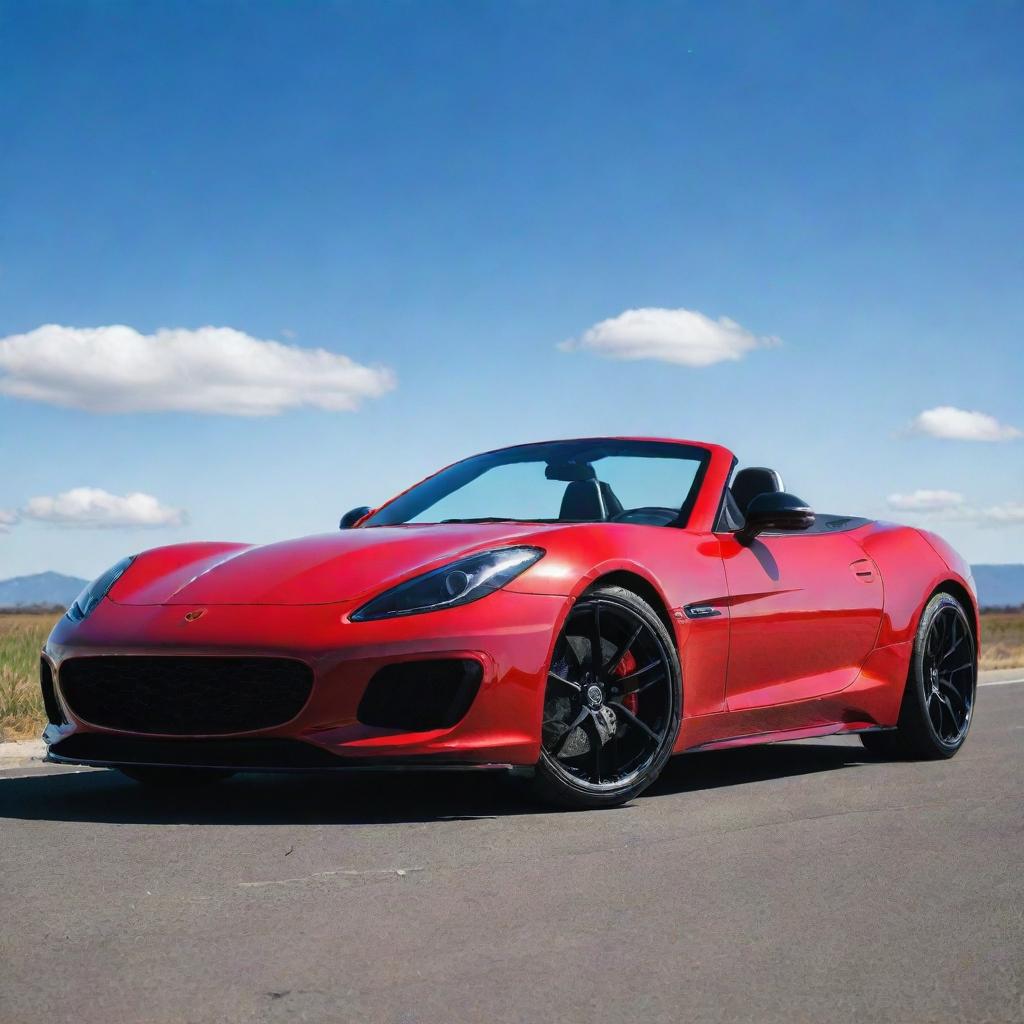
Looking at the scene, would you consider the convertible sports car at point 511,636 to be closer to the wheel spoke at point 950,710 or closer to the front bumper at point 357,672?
the front bumper at point 357,672

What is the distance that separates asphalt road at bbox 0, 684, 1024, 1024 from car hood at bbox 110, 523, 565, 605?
0.76 meters

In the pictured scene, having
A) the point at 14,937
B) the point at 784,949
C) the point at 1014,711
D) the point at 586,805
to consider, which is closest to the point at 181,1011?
the point at 14,937

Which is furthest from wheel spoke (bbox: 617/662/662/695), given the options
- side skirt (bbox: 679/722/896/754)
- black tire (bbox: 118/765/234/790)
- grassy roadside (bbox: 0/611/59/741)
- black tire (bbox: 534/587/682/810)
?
grassy roadside (bbox: 0/611/59/741)

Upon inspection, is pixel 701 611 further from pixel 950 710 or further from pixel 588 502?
pixel 950 710

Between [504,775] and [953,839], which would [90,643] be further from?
[953,839]

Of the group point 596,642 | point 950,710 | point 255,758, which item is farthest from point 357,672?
point 950,710

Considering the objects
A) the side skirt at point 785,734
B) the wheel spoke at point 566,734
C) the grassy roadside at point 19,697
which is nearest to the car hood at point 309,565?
the wheel spoke at point 566,734

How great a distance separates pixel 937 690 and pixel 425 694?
3.32 m

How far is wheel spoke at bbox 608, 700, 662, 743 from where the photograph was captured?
540 cm

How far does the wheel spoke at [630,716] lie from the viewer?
17.7ft

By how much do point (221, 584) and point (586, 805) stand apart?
1.50 meters

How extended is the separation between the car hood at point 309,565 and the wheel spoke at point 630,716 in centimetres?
63

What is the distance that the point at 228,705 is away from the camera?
5.01 m

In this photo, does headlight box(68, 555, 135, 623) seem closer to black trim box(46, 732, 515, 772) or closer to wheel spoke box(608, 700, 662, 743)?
black trim box(46, 732, 515, 772)
